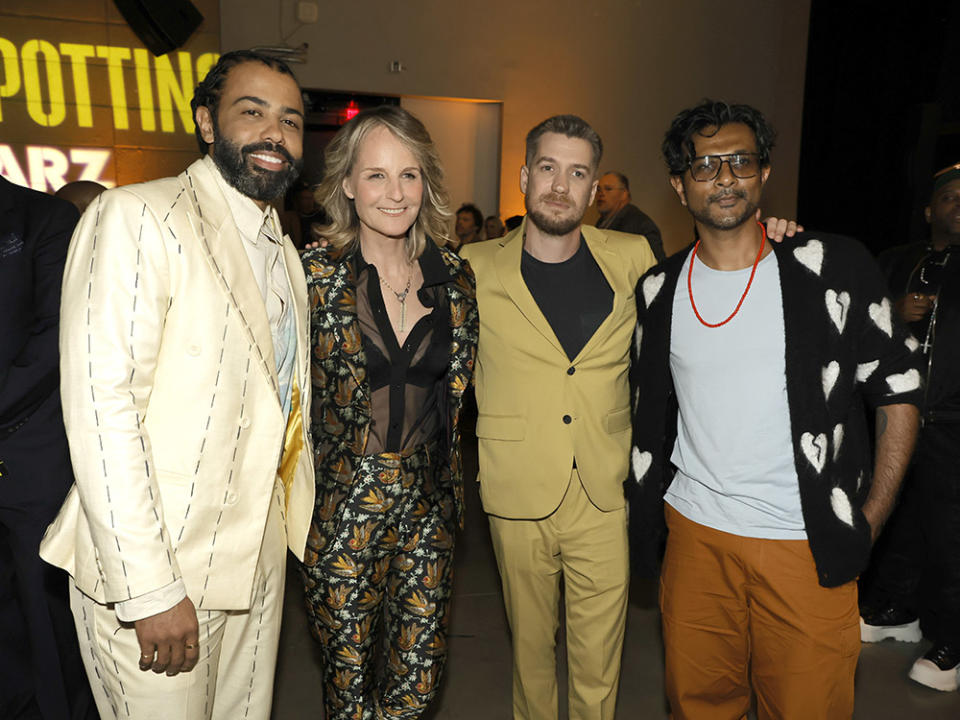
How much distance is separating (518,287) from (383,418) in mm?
609

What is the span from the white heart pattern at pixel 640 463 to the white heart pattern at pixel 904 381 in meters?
0.67

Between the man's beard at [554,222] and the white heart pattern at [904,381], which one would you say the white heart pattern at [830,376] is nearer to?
the white heart pattern at [904,381]

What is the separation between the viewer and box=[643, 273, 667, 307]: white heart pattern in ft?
7.32

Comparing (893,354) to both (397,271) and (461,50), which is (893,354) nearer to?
(397,271)

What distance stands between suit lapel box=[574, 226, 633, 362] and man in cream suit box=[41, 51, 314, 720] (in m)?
0.93

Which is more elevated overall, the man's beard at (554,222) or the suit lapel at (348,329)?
the man's beard at (554,222)

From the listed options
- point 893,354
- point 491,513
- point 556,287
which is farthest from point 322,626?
point 893,354

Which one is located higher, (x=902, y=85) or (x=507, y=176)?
(x=902, y=85)

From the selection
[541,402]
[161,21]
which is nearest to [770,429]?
[541,402]

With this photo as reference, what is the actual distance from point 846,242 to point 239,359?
5.25 ft

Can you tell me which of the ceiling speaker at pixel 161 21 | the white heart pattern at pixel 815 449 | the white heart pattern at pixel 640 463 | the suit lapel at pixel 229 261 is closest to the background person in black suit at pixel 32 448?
the suit lapel at pixel 229 261

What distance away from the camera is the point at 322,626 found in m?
2.12

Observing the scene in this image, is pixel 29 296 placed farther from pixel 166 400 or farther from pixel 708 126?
pixel 708 126

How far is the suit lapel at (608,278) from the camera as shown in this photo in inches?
92.5
